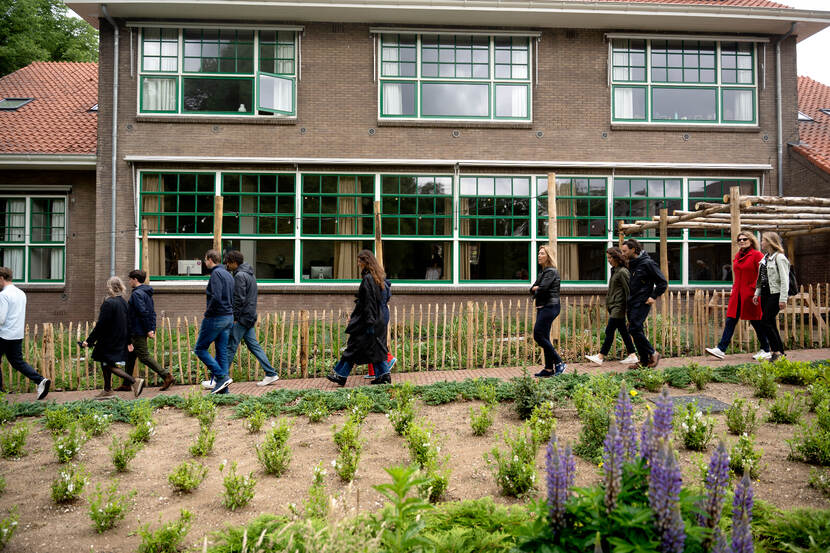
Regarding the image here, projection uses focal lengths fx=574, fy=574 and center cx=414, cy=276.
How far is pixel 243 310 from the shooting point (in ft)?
26.9

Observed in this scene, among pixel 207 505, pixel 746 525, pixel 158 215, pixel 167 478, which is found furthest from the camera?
pixel 158 215

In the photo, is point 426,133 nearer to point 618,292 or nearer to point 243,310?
point 618,292

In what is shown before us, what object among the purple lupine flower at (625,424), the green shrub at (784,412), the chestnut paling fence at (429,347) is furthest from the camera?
the chestnut paling fence at (429,347)

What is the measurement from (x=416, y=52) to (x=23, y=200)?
11.4m

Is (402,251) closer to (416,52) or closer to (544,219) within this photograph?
(544,219)

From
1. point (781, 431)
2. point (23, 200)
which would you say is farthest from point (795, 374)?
point (23, 200)

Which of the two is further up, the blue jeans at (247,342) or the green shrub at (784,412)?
the blue jeans at (247,342)

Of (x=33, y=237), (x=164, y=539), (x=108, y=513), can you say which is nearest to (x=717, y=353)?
(x=164, y=539)

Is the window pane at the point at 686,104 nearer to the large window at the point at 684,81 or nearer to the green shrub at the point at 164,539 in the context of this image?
the large window at the point at 684,81

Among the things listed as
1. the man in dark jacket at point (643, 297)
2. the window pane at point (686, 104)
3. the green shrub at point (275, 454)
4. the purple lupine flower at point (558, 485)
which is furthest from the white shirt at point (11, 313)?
the window pane at point (686, 104)

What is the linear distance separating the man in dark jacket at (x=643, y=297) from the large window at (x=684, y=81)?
8157 millimetres

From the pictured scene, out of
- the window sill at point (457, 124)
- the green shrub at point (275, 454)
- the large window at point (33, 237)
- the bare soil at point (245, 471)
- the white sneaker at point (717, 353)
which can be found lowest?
the bare soil at point (245, 471)

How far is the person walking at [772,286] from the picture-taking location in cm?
803

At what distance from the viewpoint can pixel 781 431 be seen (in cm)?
520
